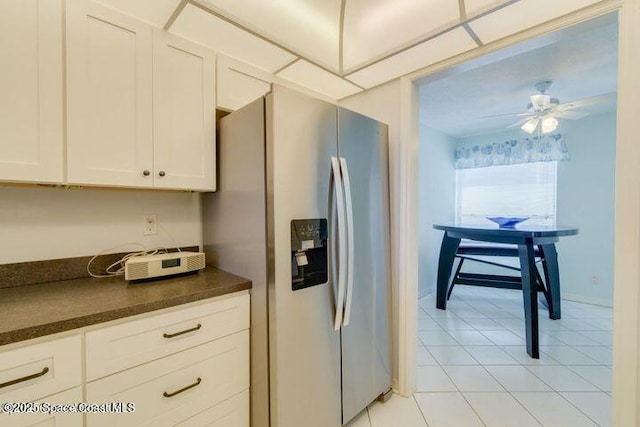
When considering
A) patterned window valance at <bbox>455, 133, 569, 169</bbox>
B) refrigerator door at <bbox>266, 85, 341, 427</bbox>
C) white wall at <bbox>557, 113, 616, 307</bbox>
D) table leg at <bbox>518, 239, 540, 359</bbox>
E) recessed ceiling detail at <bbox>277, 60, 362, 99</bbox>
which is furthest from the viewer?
patterned window valance at <bbox>455, 133, 569, 169</bbox>

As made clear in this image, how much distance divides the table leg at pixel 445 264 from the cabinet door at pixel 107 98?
313 centimetres

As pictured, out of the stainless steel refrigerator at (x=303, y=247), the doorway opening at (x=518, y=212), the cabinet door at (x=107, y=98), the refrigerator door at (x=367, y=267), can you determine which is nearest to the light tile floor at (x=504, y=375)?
the doorway opening at (x=518, y=212)

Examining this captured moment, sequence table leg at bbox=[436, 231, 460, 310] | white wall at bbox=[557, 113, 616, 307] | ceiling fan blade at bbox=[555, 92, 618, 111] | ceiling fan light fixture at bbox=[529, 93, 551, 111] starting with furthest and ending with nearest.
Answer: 1. white wall at bbox=[557, 113, 616, 307]
2. table leg at bbox=[436, 231, 460, 310]
3. ceiling fan light fixture at bbox=[529, 93, 551, 111]
4. ceiling fan blade at bbox=[555, 92, 618, 111]

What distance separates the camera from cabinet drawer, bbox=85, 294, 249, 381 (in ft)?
3.09

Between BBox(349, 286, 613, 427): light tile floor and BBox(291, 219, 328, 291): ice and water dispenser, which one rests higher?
BBox(291, 219, 328, 291): ice and water dispenser

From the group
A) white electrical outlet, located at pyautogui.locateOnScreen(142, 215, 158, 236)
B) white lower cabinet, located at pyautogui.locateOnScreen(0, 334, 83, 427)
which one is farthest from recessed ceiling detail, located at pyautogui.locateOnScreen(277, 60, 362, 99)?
white lower cabinet, located at pyautogui.locateOnScreen(0, 334, 83, 427)

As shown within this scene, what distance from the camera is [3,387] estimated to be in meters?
0.78

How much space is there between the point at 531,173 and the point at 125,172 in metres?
4.83

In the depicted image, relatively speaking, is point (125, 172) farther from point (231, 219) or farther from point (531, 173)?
point (531, 173)

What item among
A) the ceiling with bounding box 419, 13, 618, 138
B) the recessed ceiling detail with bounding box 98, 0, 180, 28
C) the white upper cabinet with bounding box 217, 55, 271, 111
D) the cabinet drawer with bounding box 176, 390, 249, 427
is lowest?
the cabinet drawer with bounding box 176, 390, 249, 427

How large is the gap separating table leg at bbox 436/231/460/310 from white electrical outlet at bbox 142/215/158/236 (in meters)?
3.03

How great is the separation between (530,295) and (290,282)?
7.42 ft

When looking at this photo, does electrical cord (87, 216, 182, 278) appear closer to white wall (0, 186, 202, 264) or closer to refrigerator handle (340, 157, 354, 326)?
white wall (0, 186, 202, 264)

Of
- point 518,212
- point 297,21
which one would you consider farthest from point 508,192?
point 297,21
